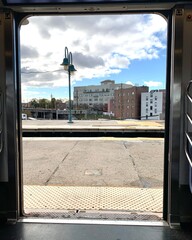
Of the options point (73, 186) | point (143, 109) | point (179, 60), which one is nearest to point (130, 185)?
point (73, 186)

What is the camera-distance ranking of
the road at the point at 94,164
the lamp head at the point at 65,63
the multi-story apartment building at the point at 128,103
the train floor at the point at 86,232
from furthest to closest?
the multi-story apartment building at the point at 128,103 < the lamp head at the point at 65,63 < the road at the point at 94,164 < the train floor at the point at 86,232

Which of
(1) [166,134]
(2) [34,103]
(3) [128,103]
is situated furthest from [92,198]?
(2) [34,103]

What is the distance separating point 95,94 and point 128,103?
2190mm

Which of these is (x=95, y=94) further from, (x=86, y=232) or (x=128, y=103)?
(x=86, y=232)

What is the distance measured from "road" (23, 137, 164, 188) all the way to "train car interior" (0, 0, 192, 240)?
1329 millimetres

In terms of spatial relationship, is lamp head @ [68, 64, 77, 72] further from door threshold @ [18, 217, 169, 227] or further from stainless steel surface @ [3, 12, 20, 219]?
door threshold @ [18, 217, 169, 227]

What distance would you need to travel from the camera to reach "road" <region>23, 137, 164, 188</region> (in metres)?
3.57

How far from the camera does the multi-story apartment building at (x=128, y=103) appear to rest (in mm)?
14219

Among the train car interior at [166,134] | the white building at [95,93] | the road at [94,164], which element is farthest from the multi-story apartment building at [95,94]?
the train car interior at [166,134]

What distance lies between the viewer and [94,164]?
14.9 ft

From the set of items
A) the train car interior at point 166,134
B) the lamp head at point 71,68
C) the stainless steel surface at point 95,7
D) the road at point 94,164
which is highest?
the lamp head at point 71,68

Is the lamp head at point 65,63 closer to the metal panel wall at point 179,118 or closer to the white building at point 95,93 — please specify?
the white building at point 95,93

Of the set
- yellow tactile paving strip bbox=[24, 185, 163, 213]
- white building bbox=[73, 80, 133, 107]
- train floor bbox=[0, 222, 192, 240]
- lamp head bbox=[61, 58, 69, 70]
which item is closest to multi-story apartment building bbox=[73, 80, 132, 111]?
white building bbox=[73, 80, 133, 107]

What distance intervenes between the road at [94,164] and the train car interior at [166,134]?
1329 mm
